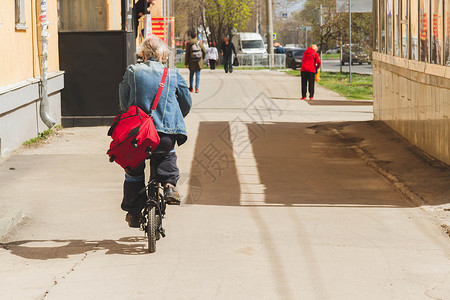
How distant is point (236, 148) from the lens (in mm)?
13773

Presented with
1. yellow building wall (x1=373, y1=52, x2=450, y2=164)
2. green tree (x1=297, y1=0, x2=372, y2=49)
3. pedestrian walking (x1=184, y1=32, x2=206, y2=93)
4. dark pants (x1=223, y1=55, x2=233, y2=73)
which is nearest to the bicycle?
yellow building wall (x1=373, y1=52, x2=450, y2=164)

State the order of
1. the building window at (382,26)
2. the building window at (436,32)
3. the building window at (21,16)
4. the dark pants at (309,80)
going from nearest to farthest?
the building window at (436,32) → the building window at (21,16) → the building window at (382,26) → the dark pants at (309,80)

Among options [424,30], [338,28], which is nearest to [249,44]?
[338,28]

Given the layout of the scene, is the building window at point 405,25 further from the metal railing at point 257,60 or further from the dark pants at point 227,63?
the metal railing at point 257,60

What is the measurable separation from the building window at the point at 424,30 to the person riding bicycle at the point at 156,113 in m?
5.72

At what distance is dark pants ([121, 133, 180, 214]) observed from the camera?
6.97 m

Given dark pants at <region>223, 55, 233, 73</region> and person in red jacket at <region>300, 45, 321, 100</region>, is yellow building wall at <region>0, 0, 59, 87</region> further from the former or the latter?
dark pants at <region>223, 55, 233, 73</region>

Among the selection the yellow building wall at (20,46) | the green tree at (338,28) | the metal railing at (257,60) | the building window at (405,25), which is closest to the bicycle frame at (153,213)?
the yellow building wall at (20,46)

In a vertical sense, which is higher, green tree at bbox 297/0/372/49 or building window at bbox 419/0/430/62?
green tree at bbox 297/0/372/49

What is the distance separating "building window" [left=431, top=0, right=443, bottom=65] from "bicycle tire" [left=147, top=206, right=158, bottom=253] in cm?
550

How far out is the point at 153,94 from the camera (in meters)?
7.00

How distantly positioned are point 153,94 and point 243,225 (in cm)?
159

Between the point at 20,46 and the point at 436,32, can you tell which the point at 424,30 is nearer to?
the point at 436,32

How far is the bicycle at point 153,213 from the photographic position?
265 inches
